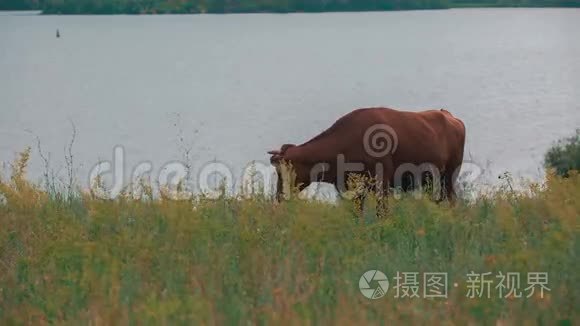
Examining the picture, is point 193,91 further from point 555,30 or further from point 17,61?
point 555,30

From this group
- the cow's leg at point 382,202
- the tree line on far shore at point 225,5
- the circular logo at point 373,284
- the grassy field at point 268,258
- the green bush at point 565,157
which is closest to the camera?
the grassy field at point 268,258

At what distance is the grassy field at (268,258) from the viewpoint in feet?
19.6

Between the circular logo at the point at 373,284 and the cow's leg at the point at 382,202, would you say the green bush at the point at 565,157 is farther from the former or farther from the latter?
the circular logo at the point at 373,284

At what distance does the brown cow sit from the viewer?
35.4 ft

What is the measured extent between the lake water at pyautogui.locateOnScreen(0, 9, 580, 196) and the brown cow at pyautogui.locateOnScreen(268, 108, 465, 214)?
157cm

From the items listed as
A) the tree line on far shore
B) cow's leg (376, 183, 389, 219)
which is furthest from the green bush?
the tree line on far shore

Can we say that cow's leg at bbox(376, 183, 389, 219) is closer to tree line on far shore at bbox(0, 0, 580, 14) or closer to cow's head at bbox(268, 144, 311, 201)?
cow's head at bbox(268, 144, 311, 201)

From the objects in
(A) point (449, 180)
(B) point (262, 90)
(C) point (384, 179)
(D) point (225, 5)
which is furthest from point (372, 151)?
(D) point (225, 5)

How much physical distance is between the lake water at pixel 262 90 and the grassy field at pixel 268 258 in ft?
14.6

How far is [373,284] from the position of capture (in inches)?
268

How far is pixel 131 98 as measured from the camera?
71.0 metres

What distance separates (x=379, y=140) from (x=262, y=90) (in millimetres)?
62723

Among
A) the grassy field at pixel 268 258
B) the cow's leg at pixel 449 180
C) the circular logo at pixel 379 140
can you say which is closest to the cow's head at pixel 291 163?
the circular logo at pixel 379 140

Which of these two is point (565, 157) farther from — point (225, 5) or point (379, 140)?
point (225, 5)
